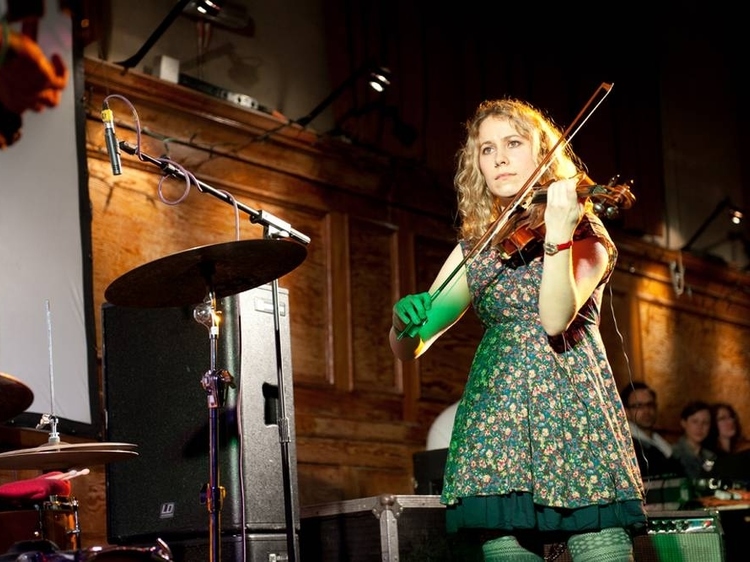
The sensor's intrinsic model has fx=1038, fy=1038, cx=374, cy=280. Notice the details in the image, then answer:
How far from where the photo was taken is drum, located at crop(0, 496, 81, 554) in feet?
9.17

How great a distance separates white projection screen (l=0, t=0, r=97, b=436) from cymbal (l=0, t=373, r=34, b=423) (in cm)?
89

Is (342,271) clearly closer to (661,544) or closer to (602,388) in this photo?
(661,544)

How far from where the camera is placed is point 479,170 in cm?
253

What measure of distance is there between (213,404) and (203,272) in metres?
0.32

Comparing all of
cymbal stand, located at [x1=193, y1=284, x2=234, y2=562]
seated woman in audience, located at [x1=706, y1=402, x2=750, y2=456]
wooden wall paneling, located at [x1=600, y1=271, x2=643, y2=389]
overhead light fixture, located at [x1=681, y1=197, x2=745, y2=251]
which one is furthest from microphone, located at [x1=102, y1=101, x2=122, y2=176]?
overhead light fixture, located at [x1=681, y1=197, x2=745, y2=251]

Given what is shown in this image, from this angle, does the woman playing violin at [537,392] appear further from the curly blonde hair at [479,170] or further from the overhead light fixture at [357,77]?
the overhead light fixture at [357,77]

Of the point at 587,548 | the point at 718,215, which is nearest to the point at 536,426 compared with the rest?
→ the point at 587,548

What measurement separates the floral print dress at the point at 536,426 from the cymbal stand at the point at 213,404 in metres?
0.59

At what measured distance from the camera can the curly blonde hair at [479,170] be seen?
2.42 metres

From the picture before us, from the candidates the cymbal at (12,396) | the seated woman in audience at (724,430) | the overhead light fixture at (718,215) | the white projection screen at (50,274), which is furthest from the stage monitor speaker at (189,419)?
the overhead light fixture at (718,215)

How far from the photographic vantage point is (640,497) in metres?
2.11

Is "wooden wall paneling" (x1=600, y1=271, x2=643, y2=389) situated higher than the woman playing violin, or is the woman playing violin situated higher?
"wooden wall paneling" (x1=600, y1=271, x2=643, y2=389)

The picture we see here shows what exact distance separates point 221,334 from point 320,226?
2.63 meters

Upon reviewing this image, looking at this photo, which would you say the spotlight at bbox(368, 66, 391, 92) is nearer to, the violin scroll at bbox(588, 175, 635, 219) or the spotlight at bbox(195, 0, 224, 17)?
the spotlight at bbox(195, 0, 224, 17)
